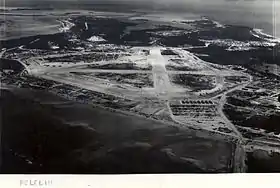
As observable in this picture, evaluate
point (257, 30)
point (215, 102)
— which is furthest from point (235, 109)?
point (257, 30)

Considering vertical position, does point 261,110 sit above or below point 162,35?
below

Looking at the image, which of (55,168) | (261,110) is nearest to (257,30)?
(261,110)

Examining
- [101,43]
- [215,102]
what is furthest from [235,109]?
[101,43]

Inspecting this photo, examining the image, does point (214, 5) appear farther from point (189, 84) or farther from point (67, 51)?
point (67, 51)

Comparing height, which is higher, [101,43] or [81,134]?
[101,43]
